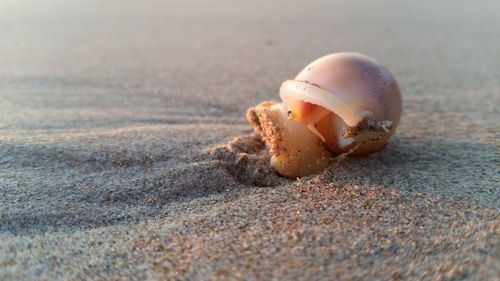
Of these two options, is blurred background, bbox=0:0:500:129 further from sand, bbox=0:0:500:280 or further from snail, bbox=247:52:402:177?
snail, bbox=247:52:402:177

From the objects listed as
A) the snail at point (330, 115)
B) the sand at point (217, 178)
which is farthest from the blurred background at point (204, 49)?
the snail at point (330, 115)

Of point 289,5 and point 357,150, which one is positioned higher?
point 289,5

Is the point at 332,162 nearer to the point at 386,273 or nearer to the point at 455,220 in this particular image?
the point at 455,220

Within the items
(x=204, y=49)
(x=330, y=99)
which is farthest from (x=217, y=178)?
(x=204, y=49)

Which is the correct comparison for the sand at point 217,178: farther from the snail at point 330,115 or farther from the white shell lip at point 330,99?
the white shell lip at point 330,99

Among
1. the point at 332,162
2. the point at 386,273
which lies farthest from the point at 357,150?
the point at 386,273
